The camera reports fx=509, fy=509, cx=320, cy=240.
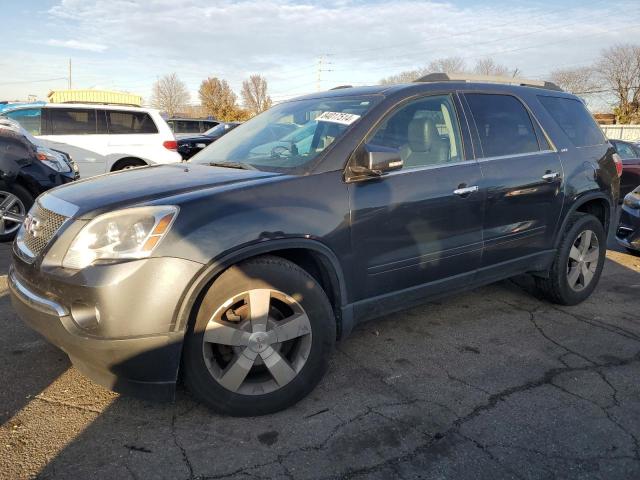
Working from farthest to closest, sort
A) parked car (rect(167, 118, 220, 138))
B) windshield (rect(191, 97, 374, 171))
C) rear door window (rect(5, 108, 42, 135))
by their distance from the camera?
parked car (rect(167, 118, 220, 138)) → rear door window (rect(5, 108, 42, 135)) → windshield (rect(191, 97, 374, 171))

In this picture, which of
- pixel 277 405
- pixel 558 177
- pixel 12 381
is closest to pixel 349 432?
pixel 277 405

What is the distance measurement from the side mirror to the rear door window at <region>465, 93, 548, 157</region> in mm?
1001

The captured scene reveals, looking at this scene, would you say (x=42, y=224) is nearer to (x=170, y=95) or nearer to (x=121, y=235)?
(x=121, y=235)

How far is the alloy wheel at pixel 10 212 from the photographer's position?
6266 millimetres

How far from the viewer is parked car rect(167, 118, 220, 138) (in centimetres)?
2005

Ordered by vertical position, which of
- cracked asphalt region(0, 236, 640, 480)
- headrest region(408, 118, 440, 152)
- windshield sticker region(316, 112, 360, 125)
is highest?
windshield sticker region(316, 112, 360, 125)

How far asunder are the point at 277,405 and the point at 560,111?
3.48 m

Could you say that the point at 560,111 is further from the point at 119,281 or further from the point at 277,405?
the point at 119,281

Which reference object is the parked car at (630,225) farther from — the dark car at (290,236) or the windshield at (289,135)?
the windshield at (289,135)

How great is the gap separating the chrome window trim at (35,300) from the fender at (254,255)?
56 centimetres

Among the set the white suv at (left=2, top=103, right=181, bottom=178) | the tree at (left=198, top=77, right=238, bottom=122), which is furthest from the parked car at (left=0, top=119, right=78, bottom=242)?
the tree at (left=198, top=77, right=238, bottom=122)

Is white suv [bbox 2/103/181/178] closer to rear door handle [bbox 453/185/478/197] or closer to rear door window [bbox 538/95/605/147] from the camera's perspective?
Answer: rear door window [bbox 538/95/605/147]

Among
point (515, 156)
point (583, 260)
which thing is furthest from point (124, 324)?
point (583, 260)

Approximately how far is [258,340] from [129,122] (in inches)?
318
